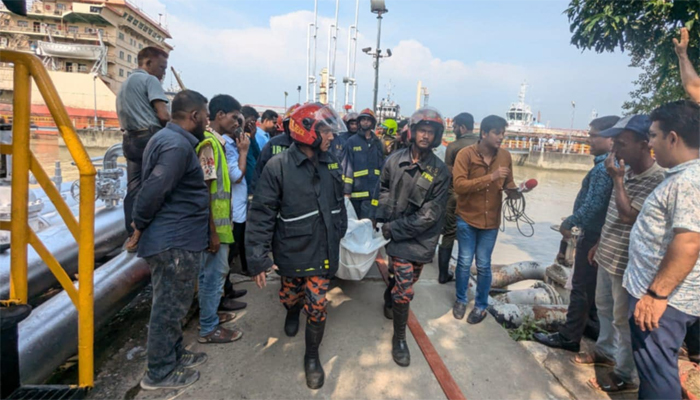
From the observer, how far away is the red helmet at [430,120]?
302cm

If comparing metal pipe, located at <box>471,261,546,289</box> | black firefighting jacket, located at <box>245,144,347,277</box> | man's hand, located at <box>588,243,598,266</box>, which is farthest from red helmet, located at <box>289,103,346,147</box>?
metal pipe, located at <box>471,261,546,289</box>

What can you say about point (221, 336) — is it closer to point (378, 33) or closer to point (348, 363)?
point (348, 363)

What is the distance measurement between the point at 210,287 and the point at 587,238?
3.24 metres

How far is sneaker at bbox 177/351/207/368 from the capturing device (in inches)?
103

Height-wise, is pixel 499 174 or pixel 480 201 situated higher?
pixel 499 174

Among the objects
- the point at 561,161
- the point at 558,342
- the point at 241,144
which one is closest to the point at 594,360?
the point at 558,342

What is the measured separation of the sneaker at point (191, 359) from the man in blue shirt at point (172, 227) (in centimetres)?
10

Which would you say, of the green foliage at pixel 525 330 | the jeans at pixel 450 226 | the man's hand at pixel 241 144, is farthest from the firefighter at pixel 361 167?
the green foliage at pixel 525 330

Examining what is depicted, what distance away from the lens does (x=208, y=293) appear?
296cm

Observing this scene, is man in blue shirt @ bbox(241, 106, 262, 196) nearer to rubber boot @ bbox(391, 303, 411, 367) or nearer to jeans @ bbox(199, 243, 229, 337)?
jeans @ bbox(199, 243, 229, 337)

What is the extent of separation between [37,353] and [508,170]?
3.96m

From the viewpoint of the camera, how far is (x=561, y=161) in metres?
32.2

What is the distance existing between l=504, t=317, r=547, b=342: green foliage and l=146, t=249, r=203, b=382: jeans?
10.1 ft

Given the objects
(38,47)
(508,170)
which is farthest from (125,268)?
(38,47)
